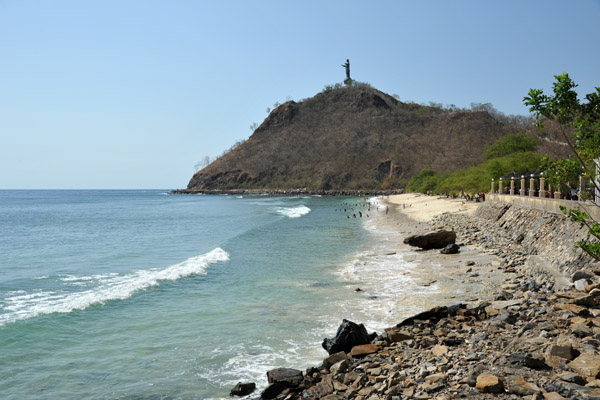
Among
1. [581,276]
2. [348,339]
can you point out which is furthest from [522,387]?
[581,276]

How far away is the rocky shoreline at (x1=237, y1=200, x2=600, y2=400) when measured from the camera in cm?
675

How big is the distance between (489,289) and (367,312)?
435cm

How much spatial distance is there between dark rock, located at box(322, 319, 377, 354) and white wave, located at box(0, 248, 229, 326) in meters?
10.1

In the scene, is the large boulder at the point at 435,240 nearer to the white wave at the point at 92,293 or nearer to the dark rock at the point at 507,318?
the white wave at the point at 92,293

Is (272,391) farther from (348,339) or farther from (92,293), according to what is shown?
(92,293)

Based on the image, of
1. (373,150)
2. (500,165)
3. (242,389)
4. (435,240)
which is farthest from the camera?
(373,150)

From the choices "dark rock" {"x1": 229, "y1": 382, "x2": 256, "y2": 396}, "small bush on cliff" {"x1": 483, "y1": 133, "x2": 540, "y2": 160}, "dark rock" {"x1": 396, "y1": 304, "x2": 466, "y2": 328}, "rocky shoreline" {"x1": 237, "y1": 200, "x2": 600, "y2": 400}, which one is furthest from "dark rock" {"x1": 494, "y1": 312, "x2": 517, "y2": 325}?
"small bush on cliff" {"x1": 483, "y1": 133, "x2": 540, "y2": 160}

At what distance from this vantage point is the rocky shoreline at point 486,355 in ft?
22.1

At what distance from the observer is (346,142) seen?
599ft

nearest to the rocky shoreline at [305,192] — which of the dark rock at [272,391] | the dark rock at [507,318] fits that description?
the dark rock at [507,318]

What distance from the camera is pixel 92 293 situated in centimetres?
1820

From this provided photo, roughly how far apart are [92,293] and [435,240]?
1795 cm

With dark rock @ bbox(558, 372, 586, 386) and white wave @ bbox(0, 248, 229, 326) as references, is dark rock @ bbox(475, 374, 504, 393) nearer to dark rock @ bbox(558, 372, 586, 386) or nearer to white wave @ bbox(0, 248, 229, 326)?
dark rock @ bbox(558, 372, 586, 386)

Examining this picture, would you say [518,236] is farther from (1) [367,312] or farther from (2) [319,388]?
(2) [319,388]
